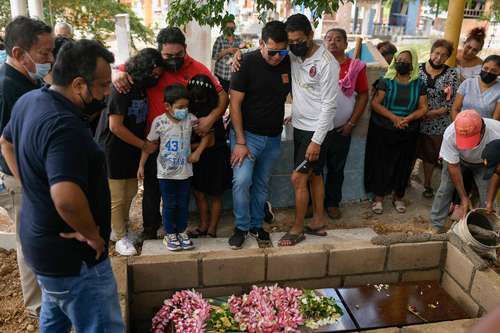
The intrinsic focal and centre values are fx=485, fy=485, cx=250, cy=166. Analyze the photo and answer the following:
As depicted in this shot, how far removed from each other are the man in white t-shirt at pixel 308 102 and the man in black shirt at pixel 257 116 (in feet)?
0.35

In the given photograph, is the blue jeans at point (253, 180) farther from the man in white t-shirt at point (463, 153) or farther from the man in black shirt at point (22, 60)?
the man in black shirt at point (22, 60)

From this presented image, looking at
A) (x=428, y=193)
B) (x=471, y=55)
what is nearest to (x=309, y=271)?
(x=428, y=193)

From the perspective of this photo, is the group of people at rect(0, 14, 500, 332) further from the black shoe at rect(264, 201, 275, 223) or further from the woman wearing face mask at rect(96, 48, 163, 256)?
the black shoe at rect(264, 201, 275, 223)

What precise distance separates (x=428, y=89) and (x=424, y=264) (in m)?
2.10

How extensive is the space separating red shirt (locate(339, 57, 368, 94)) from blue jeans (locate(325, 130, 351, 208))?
476 mm

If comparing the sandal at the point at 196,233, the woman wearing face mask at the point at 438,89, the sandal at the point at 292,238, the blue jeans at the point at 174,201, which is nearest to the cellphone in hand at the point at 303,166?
the sandal at the point at 292,238

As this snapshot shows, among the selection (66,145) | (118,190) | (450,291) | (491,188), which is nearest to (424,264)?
(450,291)

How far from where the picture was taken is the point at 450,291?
3611mm

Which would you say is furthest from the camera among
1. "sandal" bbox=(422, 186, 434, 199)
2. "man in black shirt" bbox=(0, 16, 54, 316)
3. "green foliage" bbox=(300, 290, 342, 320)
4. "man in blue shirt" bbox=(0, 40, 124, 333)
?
"sandal" bbox=(422, 186, 434, 199)

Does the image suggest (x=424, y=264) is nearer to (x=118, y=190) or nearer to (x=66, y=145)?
(x=118, y=190)

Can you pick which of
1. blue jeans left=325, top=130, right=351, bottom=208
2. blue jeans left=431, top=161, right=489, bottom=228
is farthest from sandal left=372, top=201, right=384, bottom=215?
blue jeans left=431, top=161, right=489, bottom=228

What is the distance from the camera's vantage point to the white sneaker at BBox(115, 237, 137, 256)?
13.3ft

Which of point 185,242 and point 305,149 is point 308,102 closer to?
point 305,149

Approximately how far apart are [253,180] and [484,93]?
2.44 m
